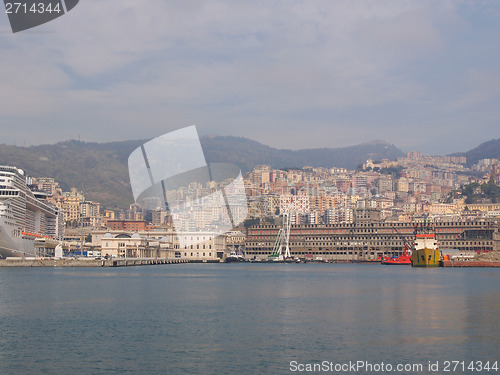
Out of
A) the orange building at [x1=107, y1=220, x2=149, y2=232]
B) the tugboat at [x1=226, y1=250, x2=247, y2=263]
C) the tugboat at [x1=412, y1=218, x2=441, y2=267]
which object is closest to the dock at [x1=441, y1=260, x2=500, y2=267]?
the tugboat at [x1=412, y1=218, x2=441, y2=267]

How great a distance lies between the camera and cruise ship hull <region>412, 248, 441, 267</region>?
71812 mm

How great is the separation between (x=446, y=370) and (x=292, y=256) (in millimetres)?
98590

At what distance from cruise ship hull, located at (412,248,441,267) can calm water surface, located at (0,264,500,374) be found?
140 feet

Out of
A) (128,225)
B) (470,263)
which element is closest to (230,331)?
(470,263)

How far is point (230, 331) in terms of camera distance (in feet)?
61.0

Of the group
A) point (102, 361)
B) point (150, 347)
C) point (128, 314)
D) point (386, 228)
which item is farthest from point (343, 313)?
point (386, 228)

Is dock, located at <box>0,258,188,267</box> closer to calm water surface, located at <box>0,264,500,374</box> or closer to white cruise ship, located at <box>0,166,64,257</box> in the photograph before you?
white cruise ship, located at <box>0,166,64,257</box>

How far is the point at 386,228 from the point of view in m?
110

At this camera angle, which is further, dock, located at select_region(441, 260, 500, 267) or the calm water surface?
dock, located at select_region(441, 260, 500, 267)

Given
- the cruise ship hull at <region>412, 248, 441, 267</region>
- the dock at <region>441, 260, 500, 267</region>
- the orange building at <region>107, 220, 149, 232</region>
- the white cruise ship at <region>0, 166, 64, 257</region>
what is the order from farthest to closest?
the orange building at <region>107, 220, 149, 232</region>
the dock at <region>441, 260, 500, 267</region>
the cruise ship hull at <region>412, 248, 441, 267</region>
the white cruise ship at <region>0, 166, 64, 257</region>

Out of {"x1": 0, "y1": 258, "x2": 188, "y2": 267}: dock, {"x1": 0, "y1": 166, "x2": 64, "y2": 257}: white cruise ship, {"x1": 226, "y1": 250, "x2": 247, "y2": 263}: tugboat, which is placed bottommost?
{"x1": 226, "y1": 250, "x2": 247, "y2": 263}: tugboat

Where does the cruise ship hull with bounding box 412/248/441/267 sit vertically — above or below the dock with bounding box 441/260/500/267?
above

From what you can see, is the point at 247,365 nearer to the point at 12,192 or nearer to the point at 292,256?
the point at 12,192

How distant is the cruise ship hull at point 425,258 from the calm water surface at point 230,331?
140 ft
